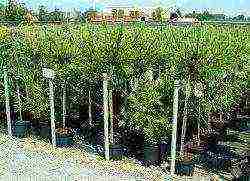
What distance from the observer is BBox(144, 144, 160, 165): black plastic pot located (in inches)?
310

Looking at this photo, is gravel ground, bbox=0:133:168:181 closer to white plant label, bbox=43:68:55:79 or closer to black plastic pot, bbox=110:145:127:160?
black plastic pot, bbox=110:145:127:160

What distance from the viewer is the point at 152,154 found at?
7.91m

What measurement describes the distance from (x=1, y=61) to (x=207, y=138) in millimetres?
4956

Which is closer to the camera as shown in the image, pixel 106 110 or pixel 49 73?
pixel 106 110

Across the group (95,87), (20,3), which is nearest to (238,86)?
(95,87)

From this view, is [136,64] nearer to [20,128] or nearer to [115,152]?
[115,152]

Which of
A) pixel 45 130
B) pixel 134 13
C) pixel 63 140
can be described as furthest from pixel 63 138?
pixel 134 13

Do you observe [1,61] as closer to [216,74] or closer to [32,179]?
[32,179]

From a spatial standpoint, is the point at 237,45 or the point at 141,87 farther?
the point at 237,45

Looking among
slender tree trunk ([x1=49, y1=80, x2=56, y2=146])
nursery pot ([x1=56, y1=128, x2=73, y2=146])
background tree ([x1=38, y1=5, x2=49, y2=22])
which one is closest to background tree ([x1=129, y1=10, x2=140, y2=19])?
background tree ([x1=38, y1=5, x2=49, y2=22])

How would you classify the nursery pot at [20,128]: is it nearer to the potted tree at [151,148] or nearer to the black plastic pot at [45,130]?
the black plastic pot at [45,130]

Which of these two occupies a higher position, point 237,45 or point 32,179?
point 237,45

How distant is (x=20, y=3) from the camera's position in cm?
3216

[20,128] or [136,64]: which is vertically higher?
[136,64]
